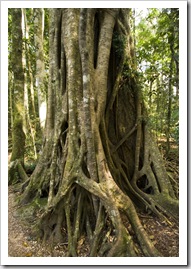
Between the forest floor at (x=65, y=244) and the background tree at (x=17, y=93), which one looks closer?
the forest floor at (x=65, y=244)

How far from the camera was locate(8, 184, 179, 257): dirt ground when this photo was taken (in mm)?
3033

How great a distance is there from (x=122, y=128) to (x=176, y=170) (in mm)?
1956

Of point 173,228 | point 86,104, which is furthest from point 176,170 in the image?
point 86,104

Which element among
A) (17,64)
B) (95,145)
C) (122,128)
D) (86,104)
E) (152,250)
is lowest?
(152,250)

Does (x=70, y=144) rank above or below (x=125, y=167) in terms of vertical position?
above

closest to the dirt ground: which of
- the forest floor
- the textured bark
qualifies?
the forest floor

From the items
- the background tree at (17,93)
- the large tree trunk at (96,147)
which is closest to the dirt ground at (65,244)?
the large tree trunk at (96,147)

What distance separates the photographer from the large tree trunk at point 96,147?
2.99 metres

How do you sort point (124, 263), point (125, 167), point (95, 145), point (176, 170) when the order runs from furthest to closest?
point (176, 170)
point (125, 167)
point (95, 145)
point (124, 263)

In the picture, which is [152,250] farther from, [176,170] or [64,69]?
[64,69]

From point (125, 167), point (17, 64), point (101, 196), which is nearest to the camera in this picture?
point (101, 196)

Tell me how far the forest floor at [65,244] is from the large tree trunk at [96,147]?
0.49ft

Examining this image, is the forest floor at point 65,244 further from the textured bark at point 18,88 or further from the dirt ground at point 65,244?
the textured bark at point 18,88

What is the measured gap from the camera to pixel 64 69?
3.84m
